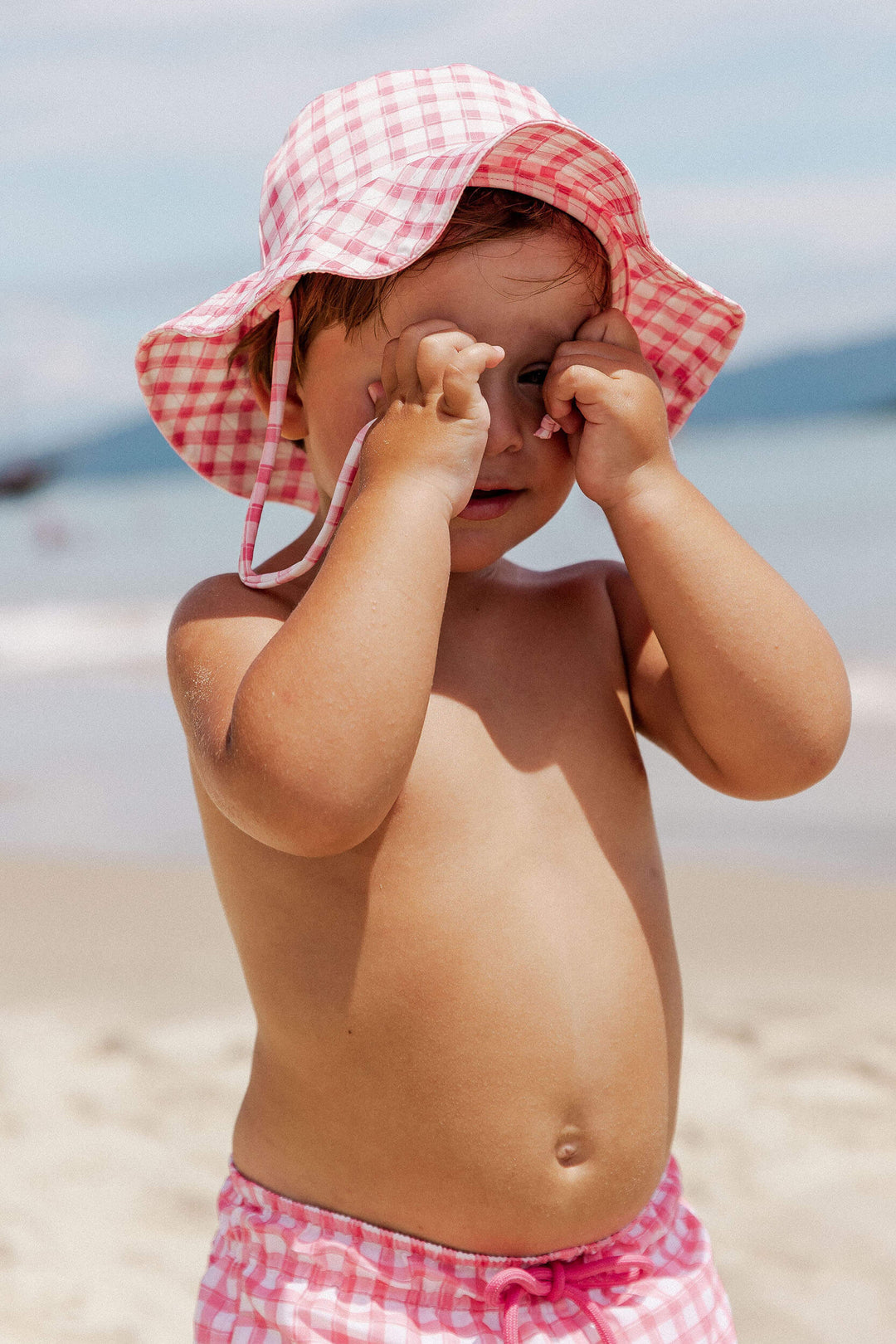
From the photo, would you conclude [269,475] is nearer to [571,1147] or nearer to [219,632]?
[219,632]

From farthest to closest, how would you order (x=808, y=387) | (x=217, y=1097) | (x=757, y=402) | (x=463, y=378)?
(x=808, y=387) → (x=757, y=402) → (x=217, y=1097) → (x=463, y=378)

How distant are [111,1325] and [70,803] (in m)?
2.83

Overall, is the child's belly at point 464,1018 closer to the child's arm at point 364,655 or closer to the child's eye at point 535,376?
the child's arm at point 364,655

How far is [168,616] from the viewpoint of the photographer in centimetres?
855

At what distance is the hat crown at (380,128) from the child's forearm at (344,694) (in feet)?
1.61

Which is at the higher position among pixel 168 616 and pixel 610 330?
pixel 610 330

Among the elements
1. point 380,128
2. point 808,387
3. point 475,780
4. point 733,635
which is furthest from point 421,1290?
point 808,387

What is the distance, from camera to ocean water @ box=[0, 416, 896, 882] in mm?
4641

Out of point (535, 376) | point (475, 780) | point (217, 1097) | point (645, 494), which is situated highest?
point (535, 376)

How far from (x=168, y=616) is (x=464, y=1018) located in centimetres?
720

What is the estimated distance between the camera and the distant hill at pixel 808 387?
14.7 metres

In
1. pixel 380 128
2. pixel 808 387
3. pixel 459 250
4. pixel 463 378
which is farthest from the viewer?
pixel 808 387

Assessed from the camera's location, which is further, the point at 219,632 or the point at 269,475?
the point at 269,475

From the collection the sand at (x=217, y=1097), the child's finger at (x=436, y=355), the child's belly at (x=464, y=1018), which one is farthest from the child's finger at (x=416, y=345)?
the sand at (x=217, y=1097)
